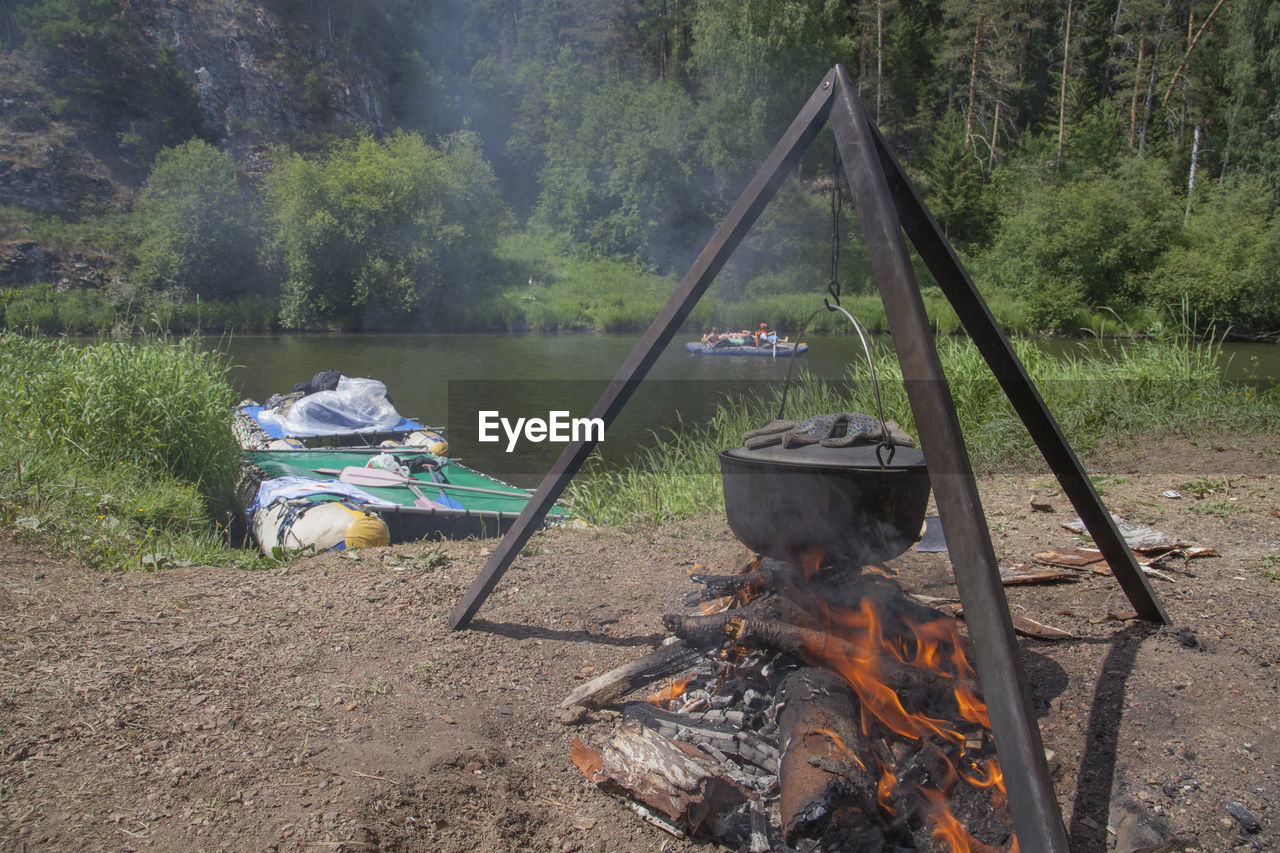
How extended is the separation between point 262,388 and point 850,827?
58.2ft

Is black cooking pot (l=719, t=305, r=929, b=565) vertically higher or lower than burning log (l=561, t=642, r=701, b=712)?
higher

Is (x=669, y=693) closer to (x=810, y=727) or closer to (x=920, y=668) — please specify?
(x=810, y=727)

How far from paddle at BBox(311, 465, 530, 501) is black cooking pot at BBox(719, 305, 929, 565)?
6.04m

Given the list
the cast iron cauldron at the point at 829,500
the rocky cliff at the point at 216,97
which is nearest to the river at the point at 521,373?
the cast iron cauldron at the point at 829,500

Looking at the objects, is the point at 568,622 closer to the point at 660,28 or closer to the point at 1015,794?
the point at 1015,794

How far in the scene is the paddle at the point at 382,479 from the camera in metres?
8.23

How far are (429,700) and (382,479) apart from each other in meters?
6.23

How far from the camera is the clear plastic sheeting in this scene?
10.3m

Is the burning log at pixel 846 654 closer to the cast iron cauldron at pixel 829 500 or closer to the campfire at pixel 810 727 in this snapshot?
the campfire at pixel 810 727

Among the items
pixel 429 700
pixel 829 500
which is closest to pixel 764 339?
pixel 829 500

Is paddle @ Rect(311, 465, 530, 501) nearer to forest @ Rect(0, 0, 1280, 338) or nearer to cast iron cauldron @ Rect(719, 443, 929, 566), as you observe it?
cast iron cauldron @ Rect(719, 443, 929, 566)

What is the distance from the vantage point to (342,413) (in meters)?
10.7

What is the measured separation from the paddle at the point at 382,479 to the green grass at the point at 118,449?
114 cm

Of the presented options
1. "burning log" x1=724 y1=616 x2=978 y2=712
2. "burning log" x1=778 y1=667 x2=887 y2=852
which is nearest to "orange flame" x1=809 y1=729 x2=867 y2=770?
"burning log" x1=778 y1=667 x2=887 y2=852
